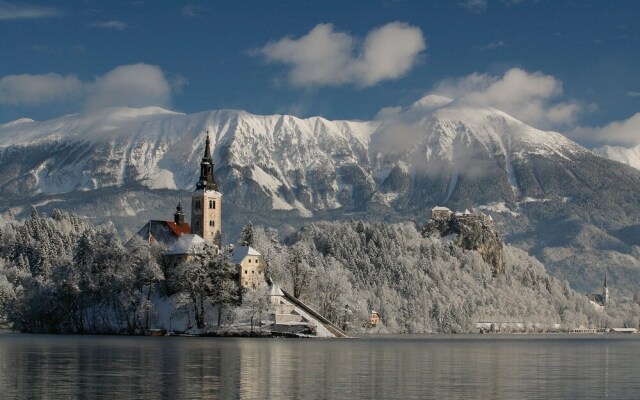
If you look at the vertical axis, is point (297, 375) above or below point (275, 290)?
below

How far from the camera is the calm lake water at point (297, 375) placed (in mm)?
71062

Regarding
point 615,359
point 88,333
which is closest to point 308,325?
point 88,333

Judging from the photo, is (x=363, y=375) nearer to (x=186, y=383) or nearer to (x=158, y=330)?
(x=186, y=383)

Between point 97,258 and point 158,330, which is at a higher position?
point 97,258

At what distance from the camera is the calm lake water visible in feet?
233

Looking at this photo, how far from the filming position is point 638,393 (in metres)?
74.8

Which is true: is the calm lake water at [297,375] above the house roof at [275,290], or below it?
below

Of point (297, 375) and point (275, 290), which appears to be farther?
point (275, 290)

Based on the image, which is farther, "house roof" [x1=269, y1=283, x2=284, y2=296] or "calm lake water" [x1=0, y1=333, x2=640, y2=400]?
"house roof" [x1=269, y1=283, x2=284, y2=296]

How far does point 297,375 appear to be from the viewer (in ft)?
281

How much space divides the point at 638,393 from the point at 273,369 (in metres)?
31.4

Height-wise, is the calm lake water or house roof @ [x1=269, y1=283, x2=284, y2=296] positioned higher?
house roof @ [x1=269, y1=283, x2=284, y2=296]

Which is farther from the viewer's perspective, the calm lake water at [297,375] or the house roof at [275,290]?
the house roof at [275,290]

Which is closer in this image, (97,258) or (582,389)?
(582,389)
